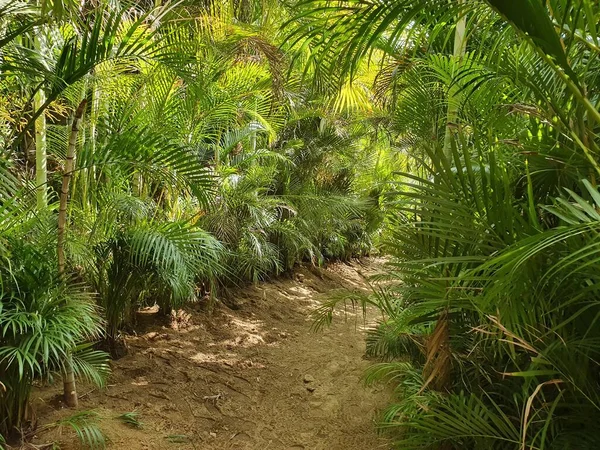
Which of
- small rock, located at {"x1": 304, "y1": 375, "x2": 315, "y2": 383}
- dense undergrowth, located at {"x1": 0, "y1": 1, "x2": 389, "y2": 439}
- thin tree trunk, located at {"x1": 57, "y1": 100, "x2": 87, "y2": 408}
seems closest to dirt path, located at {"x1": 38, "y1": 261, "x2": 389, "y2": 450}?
small rock, located at {"x1": 304, "y1": 375, "x2": 315, "y2": 383}

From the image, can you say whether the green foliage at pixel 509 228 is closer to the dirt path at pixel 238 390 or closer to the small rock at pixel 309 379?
the dirt path at pixel 238 390

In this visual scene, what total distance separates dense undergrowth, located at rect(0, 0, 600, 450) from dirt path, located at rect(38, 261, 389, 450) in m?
0.30

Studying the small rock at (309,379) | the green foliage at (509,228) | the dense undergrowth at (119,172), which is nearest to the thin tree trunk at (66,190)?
the dense undergrowth at (119,172)

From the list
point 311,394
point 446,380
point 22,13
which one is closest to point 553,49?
point 446,380

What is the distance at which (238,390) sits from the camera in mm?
3361

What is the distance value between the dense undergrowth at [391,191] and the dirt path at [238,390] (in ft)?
0.99

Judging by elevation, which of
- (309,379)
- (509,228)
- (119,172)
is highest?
(119,172)

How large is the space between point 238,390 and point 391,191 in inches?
97.3

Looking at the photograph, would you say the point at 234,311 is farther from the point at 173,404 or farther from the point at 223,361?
the point at 173,404

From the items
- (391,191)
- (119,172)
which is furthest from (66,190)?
(391,191)

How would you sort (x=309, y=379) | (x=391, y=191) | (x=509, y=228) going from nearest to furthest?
(x=509, y=228) → (x=391, y=191) → (x=309, y=379)

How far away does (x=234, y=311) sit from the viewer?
16.2ft

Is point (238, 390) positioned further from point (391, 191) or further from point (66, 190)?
point (391, 191)

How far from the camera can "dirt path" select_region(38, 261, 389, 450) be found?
8.77ft
